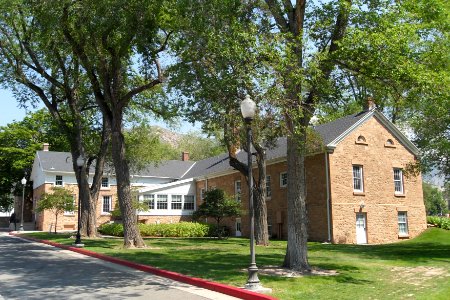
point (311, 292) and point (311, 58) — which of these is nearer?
point (311, 292)

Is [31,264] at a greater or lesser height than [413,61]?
lesser

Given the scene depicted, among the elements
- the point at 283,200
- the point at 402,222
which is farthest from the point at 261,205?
the point at 402,222

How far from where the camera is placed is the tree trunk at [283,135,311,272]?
12.7m

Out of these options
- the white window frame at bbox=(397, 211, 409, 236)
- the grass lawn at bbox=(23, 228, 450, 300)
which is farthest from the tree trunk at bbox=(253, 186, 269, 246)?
the white window frame at bbox=(397, 211, 409, 236)

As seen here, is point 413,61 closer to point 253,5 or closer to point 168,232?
point 253,5

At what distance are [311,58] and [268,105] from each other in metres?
1.73

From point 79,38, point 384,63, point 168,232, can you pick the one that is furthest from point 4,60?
point 384,63

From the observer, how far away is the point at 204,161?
156 feet

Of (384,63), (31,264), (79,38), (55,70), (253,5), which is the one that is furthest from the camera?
(55,70)

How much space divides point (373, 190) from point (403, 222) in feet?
10.9

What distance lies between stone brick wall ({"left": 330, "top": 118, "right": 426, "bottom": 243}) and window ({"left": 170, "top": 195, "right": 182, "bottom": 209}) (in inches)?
715

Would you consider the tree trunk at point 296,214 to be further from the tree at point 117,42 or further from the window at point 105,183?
the window at point 105,183

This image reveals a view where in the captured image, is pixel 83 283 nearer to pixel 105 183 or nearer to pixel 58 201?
pixel 58 201

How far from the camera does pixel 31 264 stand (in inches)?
597
